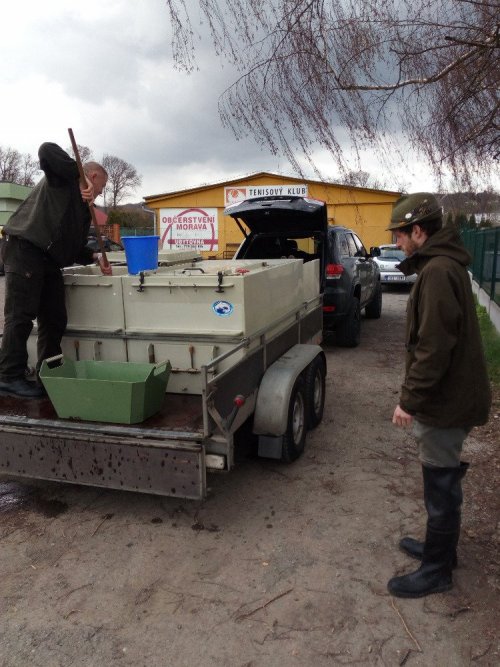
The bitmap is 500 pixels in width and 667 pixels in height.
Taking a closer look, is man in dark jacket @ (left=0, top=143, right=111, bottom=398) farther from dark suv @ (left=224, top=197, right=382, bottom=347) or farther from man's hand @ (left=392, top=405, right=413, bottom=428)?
dark suv @ (left=224, top=197, right=382, bottom=347)

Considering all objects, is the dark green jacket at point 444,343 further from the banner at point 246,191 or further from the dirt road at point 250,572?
the banner at point 246,191

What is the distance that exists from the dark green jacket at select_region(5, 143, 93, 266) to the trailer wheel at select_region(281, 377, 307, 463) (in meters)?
2.11

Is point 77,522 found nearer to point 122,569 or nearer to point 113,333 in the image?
point 122,569

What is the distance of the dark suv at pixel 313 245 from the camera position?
7297 millimetres

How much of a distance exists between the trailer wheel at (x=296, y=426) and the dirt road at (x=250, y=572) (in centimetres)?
13

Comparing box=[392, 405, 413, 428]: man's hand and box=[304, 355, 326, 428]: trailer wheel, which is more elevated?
box=[392, 405, 413, 428]: man's hand

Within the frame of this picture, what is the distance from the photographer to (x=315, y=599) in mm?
2836

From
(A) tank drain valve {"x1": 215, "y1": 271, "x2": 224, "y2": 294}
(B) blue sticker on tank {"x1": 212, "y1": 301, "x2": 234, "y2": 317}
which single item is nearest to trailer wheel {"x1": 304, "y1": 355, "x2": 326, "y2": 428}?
(B) blue sticker on tank {"x1": 212, "y1": 301, "x2": 234, "y2": 317}

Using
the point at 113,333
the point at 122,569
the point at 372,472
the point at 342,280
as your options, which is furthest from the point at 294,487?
the point at 342,280

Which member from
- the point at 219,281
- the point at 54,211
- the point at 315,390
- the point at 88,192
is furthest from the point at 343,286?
the point at 54,211

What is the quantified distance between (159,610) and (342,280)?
6.23 metres

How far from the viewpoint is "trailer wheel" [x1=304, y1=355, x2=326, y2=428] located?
A: 4.86m

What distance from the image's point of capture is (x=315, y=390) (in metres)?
5.16

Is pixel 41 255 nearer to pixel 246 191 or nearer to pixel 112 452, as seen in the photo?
pixel 112 452
